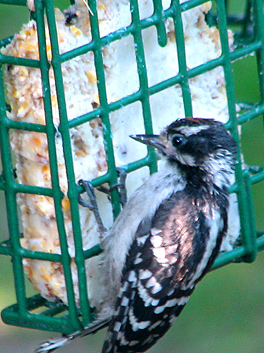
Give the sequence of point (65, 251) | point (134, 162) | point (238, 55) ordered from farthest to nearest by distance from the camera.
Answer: point (238, 55)
point (134, 162)
point (65, 251)

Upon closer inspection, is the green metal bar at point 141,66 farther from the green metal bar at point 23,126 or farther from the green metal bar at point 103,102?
the green metal bar at point 23,126

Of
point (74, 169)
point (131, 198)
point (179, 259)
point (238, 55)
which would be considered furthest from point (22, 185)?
point (238, 55)

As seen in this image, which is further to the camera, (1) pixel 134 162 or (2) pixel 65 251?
(1) pixel 134 162

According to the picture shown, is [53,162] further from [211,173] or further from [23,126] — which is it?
[211,173]

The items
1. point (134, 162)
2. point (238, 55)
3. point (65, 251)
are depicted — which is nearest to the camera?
point (65, 251)

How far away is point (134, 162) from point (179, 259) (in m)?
0.52

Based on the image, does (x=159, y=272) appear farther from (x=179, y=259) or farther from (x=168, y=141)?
(x=168, y=141)

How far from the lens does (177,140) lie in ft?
11.9

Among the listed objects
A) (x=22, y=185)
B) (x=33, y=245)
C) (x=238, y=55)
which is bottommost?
(x=33, y=245)

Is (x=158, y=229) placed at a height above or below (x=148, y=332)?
above

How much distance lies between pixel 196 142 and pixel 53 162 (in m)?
0.70

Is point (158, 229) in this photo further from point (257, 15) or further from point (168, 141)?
point (257, 15)

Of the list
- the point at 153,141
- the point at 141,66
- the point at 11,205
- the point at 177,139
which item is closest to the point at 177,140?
the point at 177,139

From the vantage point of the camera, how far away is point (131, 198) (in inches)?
144
